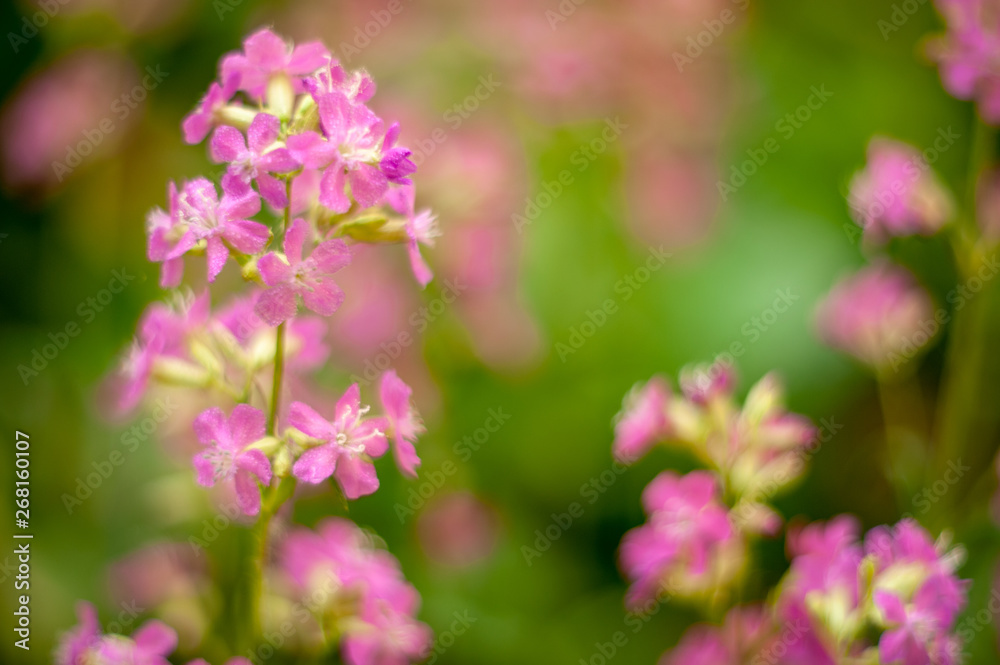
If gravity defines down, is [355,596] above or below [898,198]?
below

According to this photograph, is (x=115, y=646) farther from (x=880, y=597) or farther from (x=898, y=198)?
(x=898, y=198)

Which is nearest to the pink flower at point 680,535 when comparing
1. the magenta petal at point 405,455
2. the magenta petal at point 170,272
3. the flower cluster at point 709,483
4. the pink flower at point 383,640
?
the flower cluster at point 709,483

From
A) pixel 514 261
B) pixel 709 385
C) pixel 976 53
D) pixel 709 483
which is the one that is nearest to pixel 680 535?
pixel 709 483

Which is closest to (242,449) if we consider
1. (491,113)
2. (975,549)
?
(975,549)

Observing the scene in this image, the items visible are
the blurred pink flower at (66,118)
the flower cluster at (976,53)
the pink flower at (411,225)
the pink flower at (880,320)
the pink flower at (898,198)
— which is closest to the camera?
the pink flower at (411,225)

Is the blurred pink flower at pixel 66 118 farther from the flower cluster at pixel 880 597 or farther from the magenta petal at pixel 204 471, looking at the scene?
the flower cluster at pixel 880 597

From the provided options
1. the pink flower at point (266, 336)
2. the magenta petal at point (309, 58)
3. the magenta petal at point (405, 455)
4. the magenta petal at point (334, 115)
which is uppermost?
the magenta petal at point (309, 58)
